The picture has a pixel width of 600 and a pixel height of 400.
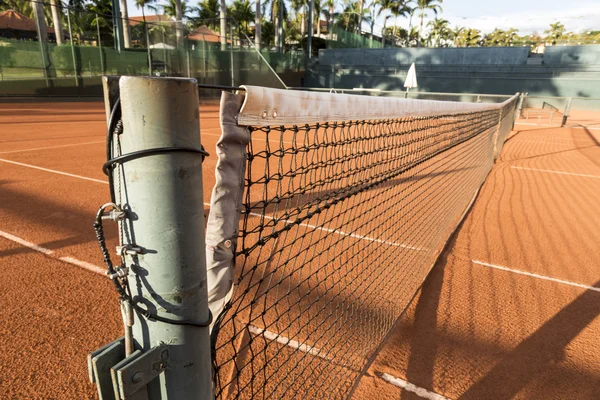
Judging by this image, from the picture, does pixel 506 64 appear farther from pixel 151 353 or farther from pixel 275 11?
pixel 151 353

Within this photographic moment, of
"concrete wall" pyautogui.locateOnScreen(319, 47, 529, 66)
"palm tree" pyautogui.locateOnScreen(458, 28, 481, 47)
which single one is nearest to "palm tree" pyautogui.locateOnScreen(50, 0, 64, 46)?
"concrete wall" pyautogui.locateOnScreen(319, 47, 529, 66)

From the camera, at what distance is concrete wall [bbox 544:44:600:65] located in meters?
29.2

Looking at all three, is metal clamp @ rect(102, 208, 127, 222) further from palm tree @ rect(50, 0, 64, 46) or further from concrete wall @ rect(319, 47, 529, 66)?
concrete wall @ rect(319, 47, 529, 66)

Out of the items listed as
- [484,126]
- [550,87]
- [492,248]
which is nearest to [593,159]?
[484,126]

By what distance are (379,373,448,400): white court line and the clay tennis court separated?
1cm

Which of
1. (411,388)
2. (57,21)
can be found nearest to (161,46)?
(57,21)

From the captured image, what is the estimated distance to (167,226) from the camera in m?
0.94

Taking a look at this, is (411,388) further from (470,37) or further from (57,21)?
(470,37)

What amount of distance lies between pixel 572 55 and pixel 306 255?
35752 millimetres

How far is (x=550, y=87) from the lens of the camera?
1168 inches

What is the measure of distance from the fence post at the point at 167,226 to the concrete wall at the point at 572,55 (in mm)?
36490

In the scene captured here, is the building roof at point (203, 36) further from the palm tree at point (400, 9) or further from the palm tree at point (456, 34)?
the palm tree at point (456, 34)

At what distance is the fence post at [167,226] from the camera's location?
0.86 meters

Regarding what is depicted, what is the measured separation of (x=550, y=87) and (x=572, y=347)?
32676 mm
